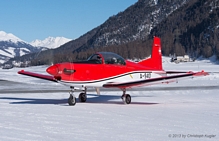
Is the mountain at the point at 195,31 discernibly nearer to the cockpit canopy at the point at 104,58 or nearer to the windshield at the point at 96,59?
the cockpit canopy at the point at 104,58

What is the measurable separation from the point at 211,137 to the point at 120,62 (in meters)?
8.16

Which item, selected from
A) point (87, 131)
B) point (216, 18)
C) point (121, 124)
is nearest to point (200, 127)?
point (121, 124)

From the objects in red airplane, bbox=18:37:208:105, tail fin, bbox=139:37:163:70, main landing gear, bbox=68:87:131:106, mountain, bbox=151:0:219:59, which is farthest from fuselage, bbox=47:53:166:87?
mountain, bbox=151:0:219:59

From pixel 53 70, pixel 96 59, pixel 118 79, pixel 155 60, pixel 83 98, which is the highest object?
pixel 155 60

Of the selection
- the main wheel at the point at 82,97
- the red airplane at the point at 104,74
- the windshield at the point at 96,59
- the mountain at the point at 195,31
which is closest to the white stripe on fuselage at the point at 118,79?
the red airplane at the point at 104,74

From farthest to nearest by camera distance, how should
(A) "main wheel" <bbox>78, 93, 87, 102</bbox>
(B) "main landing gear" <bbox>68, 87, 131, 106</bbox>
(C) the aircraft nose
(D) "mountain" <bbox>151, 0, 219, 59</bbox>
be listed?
(D) "mountain" <bbox>151, 0, 219, 59</bbox>, (A) "main wheel" <bbox>78, 93, 87, 102</bbox>, (B) "main landing gear" <bbox>68, 87, 131, 106</bbox>, (C) the aircraft nose

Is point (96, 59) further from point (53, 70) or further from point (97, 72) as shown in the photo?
→ point (53, 70)

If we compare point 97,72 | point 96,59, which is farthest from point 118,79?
point 96,59

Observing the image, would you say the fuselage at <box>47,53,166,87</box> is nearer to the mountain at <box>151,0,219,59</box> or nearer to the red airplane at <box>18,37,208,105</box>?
the red airplane at <box>18,37,208,105</box>

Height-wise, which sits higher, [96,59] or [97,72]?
[96,59]

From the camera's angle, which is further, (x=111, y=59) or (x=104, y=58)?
(x=111, y=59)

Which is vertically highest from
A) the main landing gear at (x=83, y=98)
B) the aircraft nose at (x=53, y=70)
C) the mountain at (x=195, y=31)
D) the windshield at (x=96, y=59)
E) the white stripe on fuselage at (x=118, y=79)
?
the mountain at (x=195, y=31)

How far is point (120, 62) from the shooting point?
1513 cm

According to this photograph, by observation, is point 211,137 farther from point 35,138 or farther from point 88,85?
point 88,85
